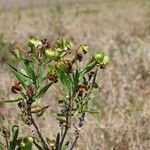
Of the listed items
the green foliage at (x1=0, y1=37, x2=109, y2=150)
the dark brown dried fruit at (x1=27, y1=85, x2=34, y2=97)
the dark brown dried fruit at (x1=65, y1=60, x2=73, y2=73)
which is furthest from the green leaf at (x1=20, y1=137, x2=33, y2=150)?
the dark brown dried fruit at (x1=65, y1=60, x2=73, y2=73)

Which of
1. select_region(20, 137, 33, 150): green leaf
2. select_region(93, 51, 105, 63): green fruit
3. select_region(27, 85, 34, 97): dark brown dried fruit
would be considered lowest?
select_region(20, 137, 33, 150): green leaf

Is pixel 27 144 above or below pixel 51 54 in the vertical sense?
below

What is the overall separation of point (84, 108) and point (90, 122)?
163 centimetres

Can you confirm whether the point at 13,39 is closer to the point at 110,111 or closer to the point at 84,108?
the point at 110,111

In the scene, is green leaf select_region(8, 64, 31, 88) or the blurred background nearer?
green leaf select_region(8, 64, 31, 88)

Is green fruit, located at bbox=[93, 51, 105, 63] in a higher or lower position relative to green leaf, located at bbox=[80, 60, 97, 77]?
higher

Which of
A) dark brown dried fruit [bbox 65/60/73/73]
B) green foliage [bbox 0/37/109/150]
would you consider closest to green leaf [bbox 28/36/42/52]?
green foliage [bbox 0/37/109/150]

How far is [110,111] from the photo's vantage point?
161 inches

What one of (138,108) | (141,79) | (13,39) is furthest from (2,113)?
(13,39)

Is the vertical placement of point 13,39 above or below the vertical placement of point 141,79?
above

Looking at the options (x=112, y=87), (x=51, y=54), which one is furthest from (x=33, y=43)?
(x=112, y=87)

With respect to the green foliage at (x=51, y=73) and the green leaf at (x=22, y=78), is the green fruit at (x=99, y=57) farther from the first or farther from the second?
the green leaf at (x=22, y=78)

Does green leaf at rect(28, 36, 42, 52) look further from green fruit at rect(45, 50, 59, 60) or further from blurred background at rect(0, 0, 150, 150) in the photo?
blurred background at rect(0, 0, 150, 150)

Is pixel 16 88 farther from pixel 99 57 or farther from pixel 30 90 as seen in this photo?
pixel 99 57
